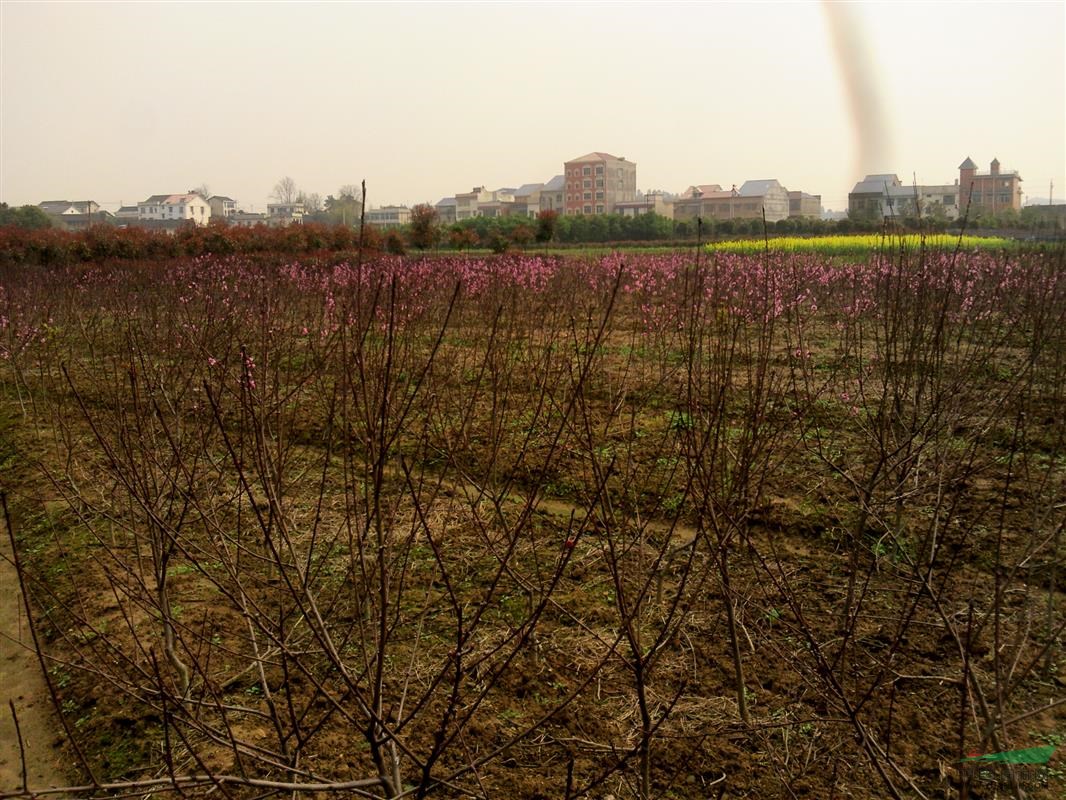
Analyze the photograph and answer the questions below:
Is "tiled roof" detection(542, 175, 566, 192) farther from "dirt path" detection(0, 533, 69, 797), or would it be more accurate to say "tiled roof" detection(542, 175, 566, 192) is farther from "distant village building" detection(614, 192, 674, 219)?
"dirt path" detection(0, 533, 69, 797)

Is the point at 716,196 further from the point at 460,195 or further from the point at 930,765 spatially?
the point at 930,765

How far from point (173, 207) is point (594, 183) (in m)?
53.1

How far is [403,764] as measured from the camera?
2803 millimetres

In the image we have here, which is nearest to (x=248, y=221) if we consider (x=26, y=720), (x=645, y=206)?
(x=26, y=720)

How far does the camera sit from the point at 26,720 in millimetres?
3398

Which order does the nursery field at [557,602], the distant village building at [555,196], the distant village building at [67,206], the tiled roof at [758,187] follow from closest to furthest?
the nursery field at [557,602]
the tiled roof at [758,187]
the distant village building at [67,206]
the distant village building at [555,196]

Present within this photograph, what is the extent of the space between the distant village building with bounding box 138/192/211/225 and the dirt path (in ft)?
325

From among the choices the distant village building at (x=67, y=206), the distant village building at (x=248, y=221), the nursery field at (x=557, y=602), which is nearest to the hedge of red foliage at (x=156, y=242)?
the distant village building at (x=248, y=221)

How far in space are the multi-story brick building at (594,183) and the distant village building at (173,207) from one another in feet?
150

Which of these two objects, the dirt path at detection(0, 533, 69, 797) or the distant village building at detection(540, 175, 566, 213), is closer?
the dirt path at detection(0, 533, 69, 797)

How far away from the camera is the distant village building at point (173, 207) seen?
9406 centimetres

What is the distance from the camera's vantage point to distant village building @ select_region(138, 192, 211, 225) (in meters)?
94.1

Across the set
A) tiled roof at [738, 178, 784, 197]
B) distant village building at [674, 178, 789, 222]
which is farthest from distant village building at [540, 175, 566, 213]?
tiled roof at [738, 178, 784, 197]

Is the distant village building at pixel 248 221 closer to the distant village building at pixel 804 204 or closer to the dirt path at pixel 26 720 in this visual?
the dirt path at pixel 26 720
